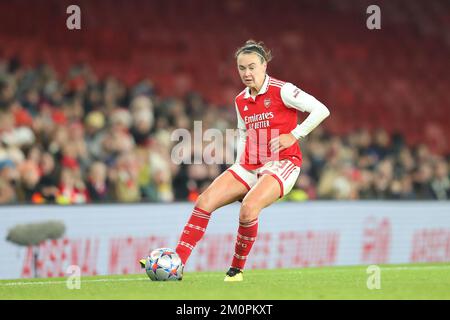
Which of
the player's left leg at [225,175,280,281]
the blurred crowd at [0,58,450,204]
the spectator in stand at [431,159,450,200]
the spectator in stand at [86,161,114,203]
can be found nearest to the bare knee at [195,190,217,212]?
the player's left leg at [225,175,280,281]

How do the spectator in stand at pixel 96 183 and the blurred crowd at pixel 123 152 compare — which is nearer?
the blurred crowd at pixel 123 152

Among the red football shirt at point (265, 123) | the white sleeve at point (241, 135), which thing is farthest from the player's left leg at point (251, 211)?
the white sleeve at point (241, 135)

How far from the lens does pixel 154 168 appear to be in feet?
46.0

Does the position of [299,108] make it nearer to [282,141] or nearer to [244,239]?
[282,141]

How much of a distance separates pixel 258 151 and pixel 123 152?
537 cm

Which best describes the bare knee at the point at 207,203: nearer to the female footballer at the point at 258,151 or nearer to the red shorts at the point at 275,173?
the female footballer at the point at 258,151

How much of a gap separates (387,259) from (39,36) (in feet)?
23.6

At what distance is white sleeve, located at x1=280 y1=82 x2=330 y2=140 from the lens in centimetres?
852

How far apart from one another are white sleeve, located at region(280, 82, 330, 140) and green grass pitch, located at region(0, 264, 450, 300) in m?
1.39

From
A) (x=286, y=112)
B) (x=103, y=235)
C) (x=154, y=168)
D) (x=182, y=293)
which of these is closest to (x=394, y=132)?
(x=154, y=168)

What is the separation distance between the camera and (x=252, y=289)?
302 inches

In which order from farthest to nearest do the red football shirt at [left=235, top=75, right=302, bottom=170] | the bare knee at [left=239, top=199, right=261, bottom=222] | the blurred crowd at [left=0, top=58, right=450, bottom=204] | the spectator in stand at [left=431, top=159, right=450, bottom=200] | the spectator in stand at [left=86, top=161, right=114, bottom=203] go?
the spectator in stand at [left=431, top=159, right=450, bottom=200] < the spectator in stand at [left=86, top=161, right=114, bottom=203] < the blurred crowd at [left=0, top=58, right=450, bottom=204] < the red football shirt at [left=235, top=75, right=302, bottom=170] < the bare knee at [left=239, top=199, right=261, bottom=222]

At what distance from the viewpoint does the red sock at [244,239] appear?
848cm

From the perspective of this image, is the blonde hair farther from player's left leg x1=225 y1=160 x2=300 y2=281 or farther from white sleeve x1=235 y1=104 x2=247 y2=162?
player's left leg x1=225 y1=160 x2=300 y2=281
